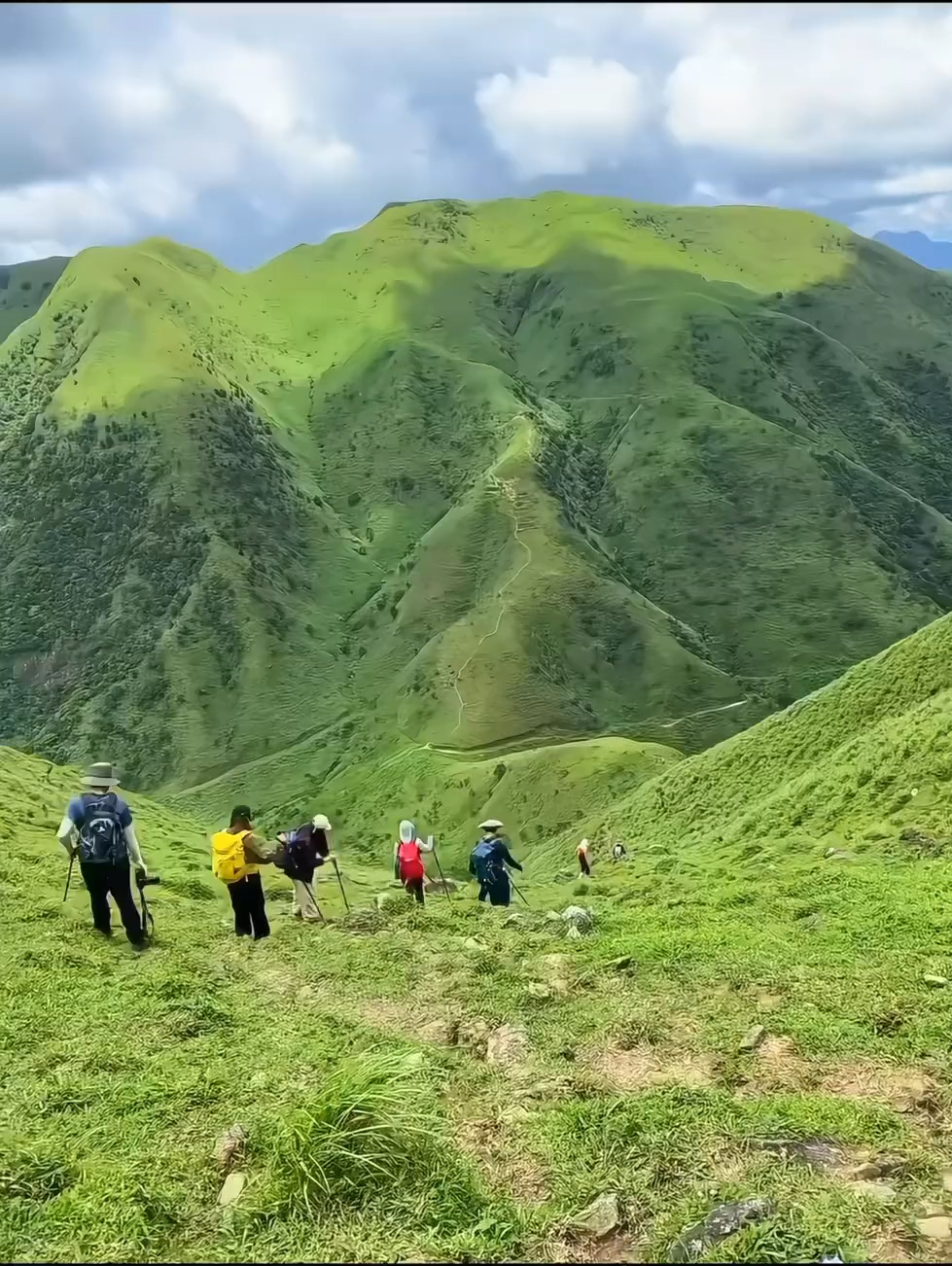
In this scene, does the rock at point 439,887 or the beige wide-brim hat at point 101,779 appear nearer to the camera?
the beige wide-brim hat at point 101,779

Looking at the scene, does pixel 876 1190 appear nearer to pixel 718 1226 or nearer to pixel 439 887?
pixel 718 1226

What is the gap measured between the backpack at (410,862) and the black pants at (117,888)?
16.0ft

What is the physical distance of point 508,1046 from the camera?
851cm

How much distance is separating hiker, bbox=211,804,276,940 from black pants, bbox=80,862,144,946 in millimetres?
1125

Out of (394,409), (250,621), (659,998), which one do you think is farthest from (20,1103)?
(394,409)

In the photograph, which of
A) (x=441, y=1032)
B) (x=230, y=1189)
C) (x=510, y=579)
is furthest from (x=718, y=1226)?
(x=510, y=579)

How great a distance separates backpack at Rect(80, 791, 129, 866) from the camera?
11859 mm

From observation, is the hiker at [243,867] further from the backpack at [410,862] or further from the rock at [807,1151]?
the rock at [807,1151]

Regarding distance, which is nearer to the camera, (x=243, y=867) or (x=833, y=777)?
(x=243, y=867)

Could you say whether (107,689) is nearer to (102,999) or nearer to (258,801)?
(258,801)

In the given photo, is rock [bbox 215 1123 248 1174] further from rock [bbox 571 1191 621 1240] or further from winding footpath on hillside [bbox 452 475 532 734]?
winding footpath on hillside [bbox 452 475 532 734]

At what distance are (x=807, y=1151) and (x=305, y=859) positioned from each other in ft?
31.0

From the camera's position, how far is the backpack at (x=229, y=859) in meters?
12.6

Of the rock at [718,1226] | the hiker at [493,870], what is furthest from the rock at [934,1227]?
the hiker at [493,870]
